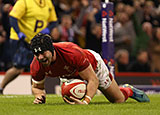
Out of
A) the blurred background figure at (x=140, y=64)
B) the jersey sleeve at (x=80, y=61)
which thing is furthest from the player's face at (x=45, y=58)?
the blurred background figure at (x=140, y=64)

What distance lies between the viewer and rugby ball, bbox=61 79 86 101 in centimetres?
612

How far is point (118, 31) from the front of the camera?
1307cm

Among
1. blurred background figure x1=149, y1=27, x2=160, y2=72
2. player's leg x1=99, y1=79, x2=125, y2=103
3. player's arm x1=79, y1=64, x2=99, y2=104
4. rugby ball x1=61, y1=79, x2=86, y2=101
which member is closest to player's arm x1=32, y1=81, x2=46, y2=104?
rugby ball x1=61, y1=79, x2=86, y2=101

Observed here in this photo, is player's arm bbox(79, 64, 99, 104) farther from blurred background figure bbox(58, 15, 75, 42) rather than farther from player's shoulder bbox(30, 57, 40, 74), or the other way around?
blurred background figure bbox(58, 15, 75, 42)

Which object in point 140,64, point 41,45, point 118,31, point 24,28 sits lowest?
point 140,64

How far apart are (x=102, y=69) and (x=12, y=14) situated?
3684 mm

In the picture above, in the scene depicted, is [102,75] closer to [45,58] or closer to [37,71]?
[37,71]

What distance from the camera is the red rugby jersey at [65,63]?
19.5 ft

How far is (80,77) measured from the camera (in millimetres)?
6332

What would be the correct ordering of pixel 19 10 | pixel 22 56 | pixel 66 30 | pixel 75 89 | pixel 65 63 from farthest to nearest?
pixel 66 30
pixel 22 56
pixel 19 10
pixel 75 89
pixel 65 63

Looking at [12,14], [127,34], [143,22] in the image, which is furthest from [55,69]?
[143,22]

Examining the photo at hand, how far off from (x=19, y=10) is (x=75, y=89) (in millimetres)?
4014

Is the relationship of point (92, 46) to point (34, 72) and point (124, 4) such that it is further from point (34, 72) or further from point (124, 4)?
point (34, 72)

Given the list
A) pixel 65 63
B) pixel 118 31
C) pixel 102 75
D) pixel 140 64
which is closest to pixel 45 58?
pixel 65 63
